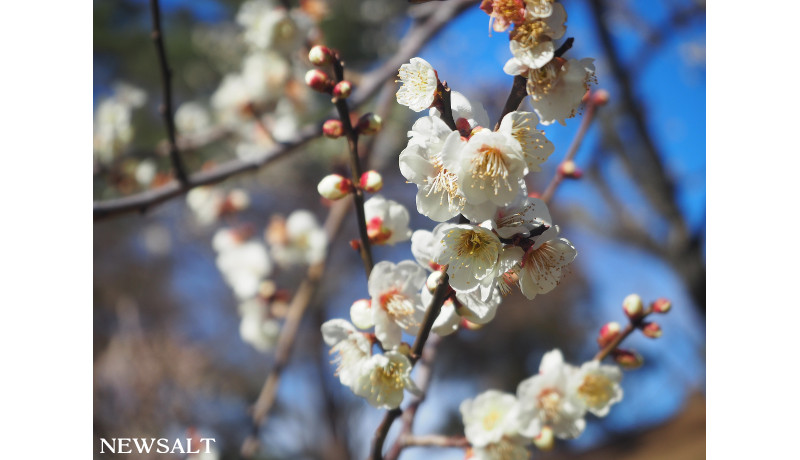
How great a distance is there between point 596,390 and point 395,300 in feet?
1.04

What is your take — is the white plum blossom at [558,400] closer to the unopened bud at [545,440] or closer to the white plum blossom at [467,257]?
the unopened bud at [545,440]

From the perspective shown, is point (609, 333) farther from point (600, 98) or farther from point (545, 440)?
point (600, 98)

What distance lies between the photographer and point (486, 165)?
0.33 meters

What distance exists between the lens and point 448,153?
1.09ft

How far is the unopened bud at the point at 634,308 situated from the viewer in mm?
605

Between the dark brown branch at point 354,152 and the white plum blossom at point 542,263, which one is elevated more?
the dark brown branch at point 354,152

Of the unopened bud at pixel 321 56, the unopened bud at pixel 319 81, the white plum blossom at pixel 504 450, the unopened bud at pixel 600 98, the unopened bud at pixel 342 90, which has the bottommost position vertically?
the white plum blossom at pixel 504 450

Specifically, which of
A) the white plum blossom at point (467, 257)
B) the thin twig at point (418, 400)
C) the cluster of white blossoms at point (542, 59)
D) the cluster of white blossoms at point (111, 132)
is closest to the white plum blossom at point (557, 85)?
the cluster of white blossoms at point (542, 59)

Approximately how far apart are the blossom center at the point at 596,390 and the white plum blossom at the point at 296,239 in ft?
2.43

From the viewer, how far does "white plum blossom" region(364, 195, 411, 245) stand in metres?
0.51

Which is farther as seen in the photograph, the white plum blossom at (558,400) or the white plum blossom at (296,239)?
the white plum blossom at (296,239)

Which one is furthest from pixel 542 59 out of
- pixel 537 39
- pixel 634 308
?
pixel 634 308

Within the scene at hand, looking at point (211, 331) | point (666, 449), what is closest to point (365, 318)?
point (211, 331)

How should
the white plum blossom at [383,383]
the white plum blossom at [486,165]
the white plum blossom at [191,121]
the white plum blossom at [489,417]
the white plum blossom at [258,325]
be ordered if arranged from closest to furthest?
the white plum blossom at [486,165], the white plum blossom at [383,383], the white plum blossom at [489,417], the white plum blossom at [258,325], the white plum blossom at [191,121]
